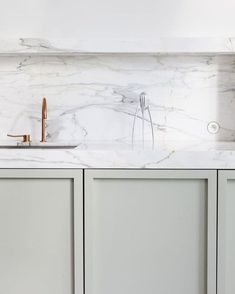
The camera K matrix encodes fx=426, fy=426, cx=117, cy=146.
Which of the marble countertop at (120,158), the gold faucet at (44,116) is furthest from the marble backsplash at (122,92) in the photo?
the marble countertop at (120,158)

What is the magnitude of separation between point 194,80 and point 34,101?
0.94 m

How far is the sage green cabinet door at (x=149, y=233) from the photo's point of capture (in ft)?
6.22

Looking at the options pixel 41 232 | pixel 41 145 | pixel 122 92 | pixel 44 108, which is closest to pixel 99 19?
pixel 122 92

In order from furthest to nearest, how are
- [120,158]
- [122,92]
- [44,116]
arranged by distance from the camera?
[122,92], [44,116], [120,158]

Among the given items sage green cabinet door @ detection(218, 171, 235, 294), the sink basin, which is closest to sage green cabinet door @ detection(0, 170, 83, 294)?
the sink basin

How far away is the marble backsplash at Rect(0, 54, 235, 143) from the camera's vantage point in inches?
96.9

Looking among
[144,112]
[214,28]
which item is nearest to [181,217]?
[144,112]

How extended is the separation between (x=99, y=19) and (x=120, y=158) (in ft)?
3.08

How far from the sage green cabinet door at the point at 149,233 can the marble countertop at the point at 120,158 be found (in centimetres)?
4

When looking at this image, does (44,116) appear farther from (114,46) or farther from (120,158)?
(120,158)

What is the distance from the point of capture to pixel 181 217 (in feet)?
6.28

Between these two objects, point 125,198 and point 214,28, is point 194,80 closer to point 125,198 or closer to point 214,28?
point 214,28

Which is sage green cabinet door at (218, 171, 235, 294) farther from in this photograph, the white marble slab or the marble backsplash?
the white marble slab

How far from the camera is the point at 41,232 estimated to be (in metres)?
1.93
